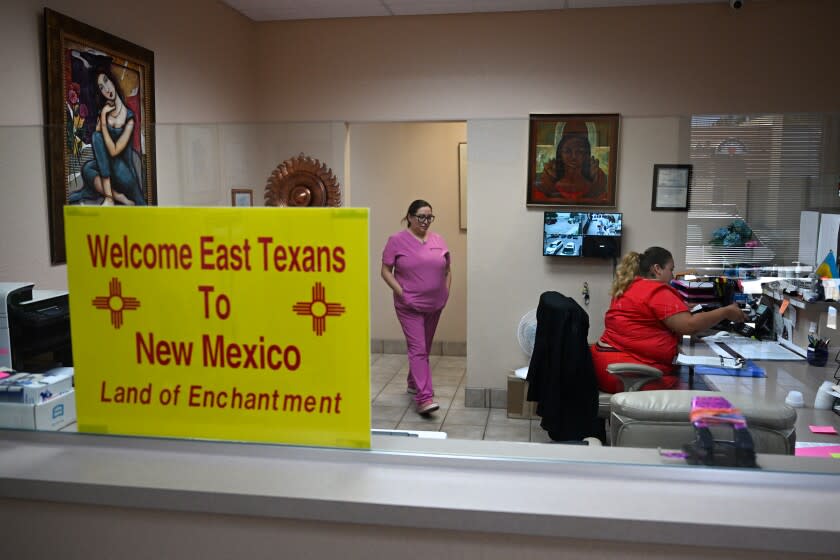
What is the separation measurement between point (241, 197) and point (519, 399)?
4.17 feet

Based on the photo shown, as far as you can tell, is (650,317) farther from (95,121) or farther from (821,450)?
(95,121)

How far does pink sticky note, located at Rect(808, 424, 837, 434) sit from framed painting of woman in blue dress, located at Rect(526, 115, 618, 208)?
45.5 inches

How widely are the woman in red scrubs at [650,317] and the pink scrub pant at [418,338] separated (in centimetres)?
56

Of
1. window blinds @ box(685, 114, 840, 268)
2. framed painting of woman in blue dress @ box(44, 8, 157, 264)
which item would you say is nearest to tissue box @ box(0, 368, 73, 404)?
framed painting of woman in blue dress @ box(44, 8, 157, 264)

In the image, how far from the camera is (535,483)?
56.6 inches

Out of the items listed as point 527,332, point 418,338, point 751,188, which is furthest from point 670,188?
point 418,338

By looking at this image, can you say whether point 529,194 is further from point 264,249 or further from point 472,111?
point 472,111

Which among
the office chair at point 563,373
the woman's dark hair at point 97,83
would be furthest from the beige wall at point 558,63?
the office chair at point 563,373

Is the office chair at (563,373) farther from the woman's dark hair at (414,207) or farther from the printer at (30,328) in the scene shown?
the printer at (30,328)

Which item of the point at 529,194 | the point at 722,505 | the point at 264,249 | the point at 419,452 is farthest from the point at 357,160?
the point at 722,505

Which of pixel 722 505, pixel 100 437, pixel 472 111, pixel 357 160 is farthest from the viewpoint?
pixel 472 111

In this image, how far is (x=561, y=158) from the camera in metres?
2.06

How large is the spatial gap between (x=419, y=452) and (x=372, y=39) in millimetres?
4620

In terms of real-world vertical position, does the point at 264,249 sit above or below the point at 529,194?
below
